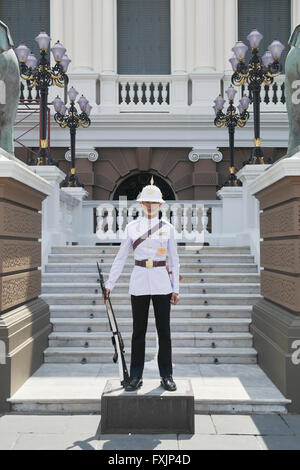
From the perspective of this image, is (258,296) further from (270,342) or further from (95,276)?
(95,276)

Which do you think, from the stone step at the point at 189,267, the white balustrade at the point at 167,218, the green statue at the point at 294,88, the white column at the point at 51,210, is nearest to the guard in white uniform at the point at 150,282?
the green statue at the point at 294,88

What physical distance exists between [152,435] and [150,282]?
138 centimetres

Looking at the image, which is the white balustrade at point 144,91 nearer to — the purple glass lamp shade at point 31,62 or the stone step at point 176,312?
the purple glass lamp shade at point 31,62

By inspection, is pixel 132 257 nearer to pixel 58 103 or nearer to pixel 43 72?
pixel 43 72

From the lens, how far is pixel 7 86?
19.9ft

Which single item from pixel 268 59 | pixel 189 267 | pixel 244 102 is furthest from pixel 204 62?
pixel 189 267

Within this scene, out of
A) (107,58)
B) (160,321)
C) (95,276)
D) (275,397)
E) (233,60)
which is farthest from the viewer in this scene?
(107,58)

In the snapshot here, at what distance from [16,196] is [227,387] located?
3.19m

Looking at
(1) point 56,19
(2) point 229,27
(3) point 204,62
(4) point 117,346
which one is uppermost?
(1) point 56,19

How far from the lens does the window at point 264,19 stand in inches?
697

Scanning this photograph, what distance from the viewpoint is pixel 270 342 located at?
6.06 metres

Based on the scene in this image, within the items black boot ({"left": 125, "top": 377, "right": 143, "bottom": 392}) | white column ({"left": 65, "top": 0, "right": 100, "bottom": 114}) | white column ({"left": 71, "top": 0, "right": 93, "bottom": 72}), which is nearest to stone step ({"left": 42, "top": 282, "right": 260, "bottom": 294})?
black boot ({"left": 125, "top": 377, "right": 143, "bottom": 392})

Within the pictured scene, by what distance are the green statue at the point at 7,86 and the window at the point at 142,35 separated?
1201 cm
